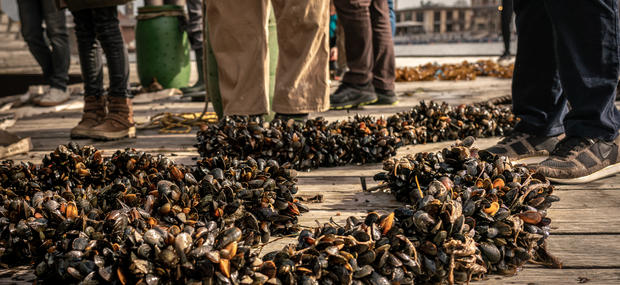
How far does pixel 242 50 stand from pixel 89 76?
1236 mm

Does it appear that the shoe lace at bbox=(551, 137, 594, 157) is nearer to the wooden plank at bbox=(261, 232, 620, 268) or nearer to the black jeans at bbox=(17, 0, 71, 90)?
the wooden plank at bbox=(261, 232, 620, 268)

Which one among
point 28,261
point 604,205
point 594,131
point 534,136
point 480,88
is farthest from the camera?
point 480,88

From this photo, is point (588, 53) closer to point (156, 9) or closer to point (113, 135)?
point (113, 135)

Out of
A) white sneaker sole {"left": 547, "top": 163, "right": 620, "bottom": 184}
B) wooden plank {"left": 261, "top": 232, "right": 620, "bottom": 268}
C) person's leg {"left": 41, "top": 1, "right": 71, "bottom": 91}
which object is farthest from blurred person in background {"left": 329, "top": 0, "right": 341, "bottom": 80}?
wooden plank {"left": 261, "top": 232, "right": 620, "bottom": 268}

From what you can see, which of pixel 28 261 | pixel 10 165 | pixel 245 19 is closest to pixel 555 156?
pixel 245 19

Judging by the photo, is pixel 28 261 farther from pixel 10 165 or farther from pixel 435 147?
pixel 435 147

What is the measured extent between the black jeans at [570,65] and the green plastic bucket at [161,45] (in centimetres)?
446

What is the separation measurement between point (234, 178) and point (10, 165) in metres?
0.89

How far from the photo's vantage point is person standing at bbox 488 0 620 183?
→ 6.25ft

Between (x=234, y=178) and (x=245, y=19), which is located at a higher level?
(x=245, y=19)

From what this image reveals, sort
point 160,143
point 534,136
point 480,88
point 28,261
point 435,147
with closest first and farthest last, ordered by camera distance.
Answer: point 28,261
point 534,136
point 435,147
point 160,143
point 480,88

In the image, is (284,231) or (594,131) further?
(594,131)

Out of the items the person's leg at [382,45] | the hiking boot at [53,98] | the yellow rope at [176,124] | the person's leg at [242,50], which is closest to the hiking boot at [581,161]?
the person's leg at [242,50]

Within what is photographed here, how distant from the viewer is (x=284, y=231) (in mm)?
1541
